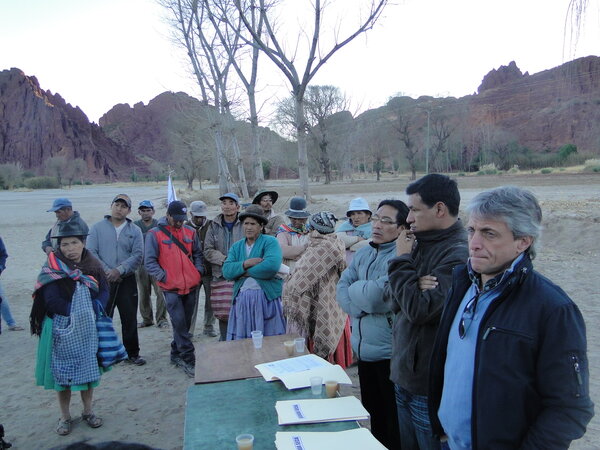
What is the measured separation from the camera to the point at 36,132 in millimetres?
103250

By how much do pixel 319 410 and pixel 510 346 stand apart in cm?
101

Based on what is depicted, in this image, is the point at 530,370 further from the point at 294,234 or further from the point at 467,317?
the point at 294,234

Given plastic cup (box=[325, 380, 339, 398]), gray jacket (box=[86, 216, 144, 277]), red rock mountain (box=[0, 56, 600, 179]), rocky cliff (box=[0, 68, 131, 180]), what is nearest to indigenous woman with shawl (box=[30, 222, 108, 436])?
gray jacket (box=[86, 216, 144, 277])

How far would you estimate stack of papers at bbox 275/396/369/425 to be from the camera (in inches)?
82.7

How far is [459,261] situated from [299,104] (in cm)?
973

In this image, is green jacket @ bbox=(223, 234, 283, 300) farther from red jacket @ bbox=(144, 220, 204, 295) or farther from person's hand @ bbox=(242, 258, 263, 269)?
red jacket @ bbox=(144, 220, 204, 295)

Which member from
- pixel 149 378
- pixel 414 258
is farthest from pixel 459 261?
pixel 149 378

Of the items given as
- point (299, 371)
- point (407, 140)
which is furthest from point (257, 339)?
point (407, 140)

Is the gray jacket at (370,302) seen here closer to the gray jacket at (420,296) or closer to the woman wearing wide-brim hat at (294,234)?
the gray jacket at (420,296)

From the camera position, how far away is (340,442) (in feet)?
6.23

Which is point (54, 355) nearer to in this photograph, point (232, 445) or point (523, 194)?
point (232, 445)

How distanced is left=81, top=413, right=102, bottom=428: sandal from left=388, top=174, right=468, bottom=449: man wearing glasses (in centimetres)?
277

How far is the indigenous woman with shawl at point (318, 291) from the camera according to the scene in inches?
147

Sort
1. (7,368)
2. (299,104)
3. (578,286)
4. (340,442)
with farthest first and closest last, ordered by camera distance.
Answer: (299,104)
(578,286)
(7,368)
(340,442)
